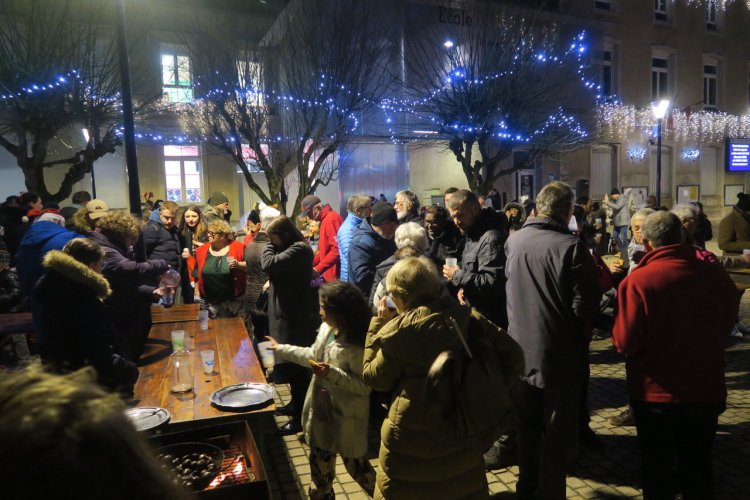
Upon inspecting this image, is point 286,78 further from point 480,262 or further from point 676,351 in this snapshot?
point 676,351

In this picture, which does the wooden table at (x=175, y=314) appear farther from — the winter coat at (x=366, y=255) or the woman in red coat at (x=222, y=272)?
the winter coat at (x=366, y=255)

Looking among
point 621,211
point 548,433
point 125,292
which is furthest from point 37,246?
point 621,211

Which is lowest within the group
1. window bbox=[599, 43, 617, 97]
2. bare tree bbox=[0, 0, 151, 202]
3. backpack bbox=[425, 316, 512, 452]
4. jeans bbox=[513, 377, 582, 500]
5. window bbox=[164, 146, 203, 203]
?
jeans bbox=[513, 377, 582, 500]

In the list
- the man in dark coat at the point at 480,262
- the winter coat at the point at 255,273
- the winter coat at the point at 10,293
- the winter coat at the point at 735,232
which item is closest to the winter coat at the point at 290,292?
the winter coat at the point at 255,273

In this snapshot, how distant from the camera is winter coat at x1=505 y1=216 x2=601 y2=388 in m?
3.31

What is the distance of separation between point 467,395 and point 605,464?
2.39 meters

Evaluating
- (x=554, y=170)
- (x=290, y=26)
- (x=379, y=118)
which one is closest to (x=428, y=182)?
(x=379, y=118)

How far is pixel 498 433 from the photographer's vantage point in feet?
8.47

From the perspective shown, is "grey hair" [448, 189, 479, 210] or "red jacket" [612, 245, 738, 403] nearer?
"red jacket" [612, 245, 738, 403]

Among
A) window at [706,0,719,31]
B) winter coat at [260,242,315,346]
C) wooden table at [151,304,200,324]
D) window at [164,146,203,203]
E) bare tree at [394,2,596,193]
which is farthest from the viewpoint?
window at [706,0,719,31]

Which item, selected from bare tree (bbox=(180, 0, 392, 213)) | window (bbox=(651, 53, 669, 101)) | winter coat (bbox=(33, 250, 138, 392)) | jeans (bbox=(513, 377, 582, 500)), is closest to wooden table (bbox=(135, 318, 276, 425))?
winter coat (bbox=(33, 250, 138, 392))

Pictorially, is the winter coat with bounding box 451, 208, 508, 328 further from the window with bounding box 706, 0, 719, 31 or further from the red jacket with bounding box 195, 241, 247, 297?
the window with bounding box 706, 0, 719, 31

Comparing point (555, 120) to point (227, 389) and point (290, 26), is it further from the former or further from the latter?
point (227, 389)

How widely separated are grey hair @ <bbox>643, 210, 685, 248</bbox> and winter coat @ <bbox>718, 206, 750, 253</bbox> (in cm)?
538
